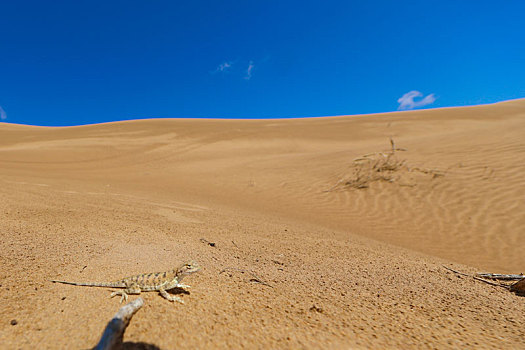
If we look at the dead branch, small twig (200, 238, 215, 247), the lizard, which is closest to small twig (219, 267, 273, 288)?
the lizard

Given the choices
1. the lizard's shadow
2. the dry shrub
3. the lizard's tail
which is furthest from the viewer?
the dry shrub

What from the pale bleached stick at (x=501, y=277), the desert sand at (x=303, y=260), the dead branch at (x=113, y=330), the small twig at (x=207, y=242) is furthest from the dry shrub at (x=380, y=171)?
the dead branch at (x=113, y=330)

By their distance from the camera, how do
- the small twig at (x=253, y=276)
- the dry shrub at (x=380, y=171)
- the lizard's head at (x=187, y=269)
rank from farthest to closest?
the dry shrub at (x=380, y=171), the small twig at (x=253, y=276), the lizard's head at (x=187, y=269)

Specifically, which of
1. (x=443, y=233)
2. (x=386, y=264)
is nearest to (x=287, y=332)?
(x=386, y=264)

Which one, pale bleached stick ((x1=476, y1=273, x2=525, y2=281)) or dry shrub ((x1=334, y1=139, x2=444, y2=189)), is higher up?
dry shrub ((x1=334, y1=139, x2=444, y2=189))

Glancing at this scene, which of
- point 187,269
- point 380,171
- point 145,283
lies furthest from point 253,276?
point 380,171

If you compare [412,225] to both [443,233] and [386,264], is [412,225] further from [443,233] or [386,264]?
[386,264]

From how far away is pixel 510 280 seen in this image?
3.53 metres

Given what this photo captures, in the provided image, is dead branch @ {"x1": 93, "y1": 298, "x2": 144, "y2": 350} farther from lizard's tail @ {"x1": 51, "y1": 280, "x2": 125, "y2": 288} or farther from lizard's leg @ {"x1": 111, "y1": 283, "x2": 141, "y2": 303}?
lizard's tail @ {"x1": 51, "y1": 280, "x2": 125, "y2": 288}

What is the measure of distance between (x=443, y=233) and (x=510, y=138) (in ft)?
27.8

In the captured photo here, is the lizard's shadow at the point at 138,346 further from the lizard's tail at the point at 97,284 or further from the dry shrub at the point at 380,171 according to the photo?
the dry shrub at the point at 380,171

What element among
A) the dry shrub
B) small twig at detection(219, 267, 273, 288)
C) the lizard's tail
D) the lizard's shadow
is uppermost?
the dry shrub

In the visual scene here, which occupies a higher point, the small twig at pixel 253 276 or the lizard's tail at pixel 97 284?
the lizard's tail at pixel 97 284

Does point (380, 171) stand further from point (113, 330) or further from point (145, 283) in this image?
point (113, 330)
